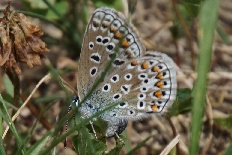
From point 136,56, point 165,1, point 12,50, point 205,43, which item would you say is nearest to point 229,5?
point 165,1

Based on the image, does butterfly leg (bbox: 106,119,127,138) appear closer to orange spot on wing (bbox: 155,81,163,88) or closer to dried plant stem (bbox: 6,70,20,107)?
orange spot on wing (bbox: 155,81,163,88)

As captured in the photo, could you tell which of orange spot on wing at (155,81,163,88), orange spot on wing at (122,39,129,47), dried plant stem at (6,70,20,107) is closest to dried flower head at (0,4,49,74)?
dried plant stem at (6,70,20,107)

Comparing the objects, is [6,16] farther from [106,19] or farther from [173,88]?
[173,88]

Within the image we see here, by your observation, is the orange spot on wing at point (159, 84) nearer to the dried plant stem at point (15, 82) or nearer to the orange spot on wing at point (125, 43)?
the orange spot on wing at point (125, 43)

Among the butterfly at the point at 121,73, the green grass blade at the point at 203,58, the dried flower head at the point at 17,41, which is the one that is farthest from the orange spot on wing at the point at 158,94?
the green grass blade at the point at 203,58

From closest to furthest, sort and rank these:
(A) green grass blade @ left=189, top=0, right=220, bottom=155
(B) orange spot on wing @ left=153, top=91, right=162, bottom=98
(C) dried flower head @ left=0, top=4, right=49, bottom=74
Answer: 1. (A) green grass blade @ left=189, top=0, right=220, bottom=155
2. (C) dried flower head @ left=0, top=4, right=49, bottom=74
3. (B) orange spot on wing @ left=153, top=91, right=162, bottom=98
